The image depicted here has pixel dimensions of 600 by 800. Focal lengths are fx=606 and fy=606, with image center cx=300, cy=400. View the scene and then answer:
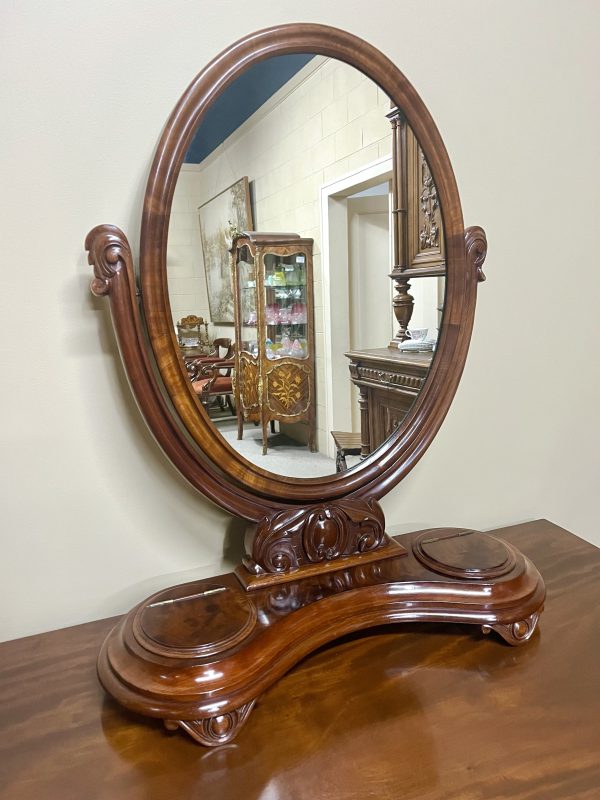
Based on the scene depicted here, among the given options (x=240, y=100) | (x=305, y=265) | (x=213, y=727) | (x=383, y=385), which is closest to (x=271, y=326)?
(x=305, y=265)

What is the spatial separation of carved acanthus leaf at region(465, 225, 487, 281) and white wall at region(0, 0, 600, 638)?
0.52ft

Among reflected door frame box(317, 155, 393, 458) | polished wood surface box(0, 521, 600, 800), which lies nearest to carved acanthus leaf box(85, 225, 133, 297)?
reflected door frame box(317, 155, 393, 458)

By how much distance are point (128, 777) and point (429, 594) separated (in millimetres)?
495

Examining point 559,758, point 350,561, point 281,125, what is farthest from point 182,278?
point 559,758

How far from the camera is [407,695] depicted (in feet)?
2.82

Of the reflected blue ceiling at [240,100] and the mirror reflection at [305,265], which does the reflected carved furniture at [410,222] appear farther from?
the reflected blue ceiling at [240,100]

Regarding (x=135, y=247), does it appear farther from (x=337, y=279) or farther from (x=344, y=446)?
(x=344, y=446)

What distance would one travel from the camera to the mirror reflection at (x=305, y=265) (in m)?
0.91

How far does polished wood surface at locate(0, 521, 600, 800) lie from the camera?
717mm

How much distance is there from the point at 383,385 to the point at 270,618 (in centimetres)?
43

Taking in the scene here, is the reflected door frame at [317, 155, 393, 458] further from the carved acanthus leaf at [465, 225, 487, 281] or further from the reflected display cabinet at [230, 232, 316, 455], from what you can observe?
the carved acanthus leaf at [465, 225, 487, 281]

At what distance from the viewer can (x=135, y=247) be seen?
947mm

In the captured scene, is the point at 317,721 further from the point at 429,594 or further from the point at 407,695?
the point at 429,594

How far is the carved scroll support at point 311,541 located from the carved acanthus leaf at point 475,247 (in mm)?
465
